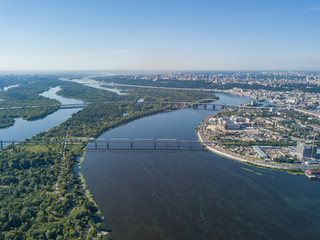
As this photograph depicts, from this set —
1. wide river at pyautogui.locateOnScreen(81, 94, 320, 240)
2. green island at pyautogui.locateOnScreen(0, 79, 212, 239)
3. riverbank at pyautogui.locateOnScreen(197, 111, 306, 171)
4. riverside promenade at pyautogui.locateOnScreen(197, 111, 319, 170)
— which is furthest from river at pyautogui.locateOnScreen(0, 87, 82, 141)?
riverside promenade at pyautogui.locateOnScreen(197, 111, 319, 170)

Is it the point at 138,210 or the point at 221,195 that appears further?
the point at 221,195

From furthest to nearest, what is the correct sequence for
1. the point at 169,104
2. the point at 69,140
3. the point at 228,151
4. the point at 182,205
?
the point at 169,104, the point at 69,140, the point at 228,151, the point at 182,205

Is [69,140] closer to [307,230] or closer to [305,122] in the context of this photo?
[307,230]

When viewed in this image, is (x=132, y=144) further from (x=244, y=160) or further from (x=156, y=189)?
(x=244, y=160)

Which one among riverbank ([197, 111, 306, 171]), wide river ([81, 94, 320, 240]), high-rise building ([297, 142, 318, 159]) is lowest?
wide river ([81, 94, 320, 240])

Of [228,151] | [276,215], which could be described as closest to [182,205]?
[276,215]

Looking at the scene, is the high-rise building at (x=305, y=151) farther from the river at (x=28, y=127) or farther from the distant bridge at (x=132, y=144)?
the river at (x=28, y=127)

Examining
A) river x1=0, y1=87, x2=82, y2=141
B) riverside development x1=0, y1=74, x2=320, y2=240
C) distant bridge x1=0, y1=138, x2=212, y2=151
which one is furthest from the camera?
river x1=0, y1=87, x2=82, y2=141

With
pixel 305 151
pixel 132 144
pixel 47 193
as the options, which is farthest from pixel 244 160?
pixel 47 193

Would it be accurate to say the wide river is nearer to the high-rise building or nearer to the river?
the high-rise building
